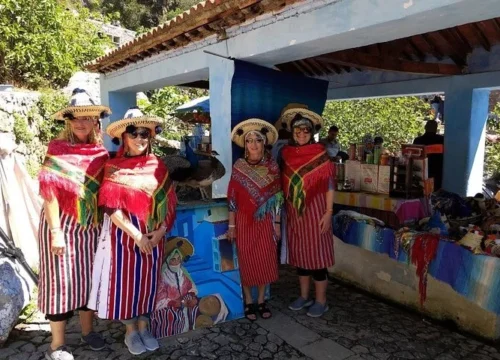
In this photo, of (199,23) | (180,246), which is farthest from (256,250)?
(199,23)

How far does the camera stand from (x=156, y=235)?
113 inches

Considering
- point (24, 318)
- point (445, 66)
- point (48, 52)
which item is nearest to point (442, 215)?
point (445, 66)

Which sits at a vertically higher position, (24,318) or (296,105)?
(296,105)

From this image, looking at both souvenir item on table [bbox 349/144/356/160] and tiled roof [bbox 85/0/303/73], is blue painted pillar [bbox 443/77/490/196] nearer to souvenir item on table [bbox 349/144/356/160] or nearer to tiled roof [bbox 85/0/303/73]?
souvenir item on table [bbox 349/144/356/160]

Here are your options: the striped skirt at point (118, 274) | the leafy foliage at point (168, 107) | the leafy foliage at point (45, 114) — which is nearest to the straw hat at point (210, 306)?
the striped skirt at point (118, 274)

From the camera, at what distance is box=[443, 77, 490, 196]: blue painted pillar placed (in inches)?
240

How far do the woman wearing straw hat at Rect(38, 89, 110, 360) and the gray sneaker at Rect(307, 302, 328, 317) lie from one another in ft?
6.25

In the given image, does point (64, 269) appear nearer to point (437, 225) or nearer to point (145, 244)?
point (145, 244)

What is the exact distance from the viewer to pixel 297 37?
11.0 ft

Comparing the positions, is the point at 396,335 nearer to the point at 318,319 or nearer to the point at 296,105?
Result: the point at 318,319

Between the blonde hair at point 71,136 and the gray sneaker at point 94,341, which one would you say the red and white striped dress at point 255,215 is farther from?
the gray sneaker at point 94,341

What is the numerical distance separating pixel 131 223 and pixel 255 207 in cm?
104

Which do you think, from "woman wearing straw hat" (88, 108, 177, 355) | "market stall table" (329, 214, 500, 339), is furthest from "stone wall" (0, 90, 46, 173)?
"market stall table" (329, 214, 500, 339)

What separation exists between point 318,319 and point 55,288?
85.2 inches
